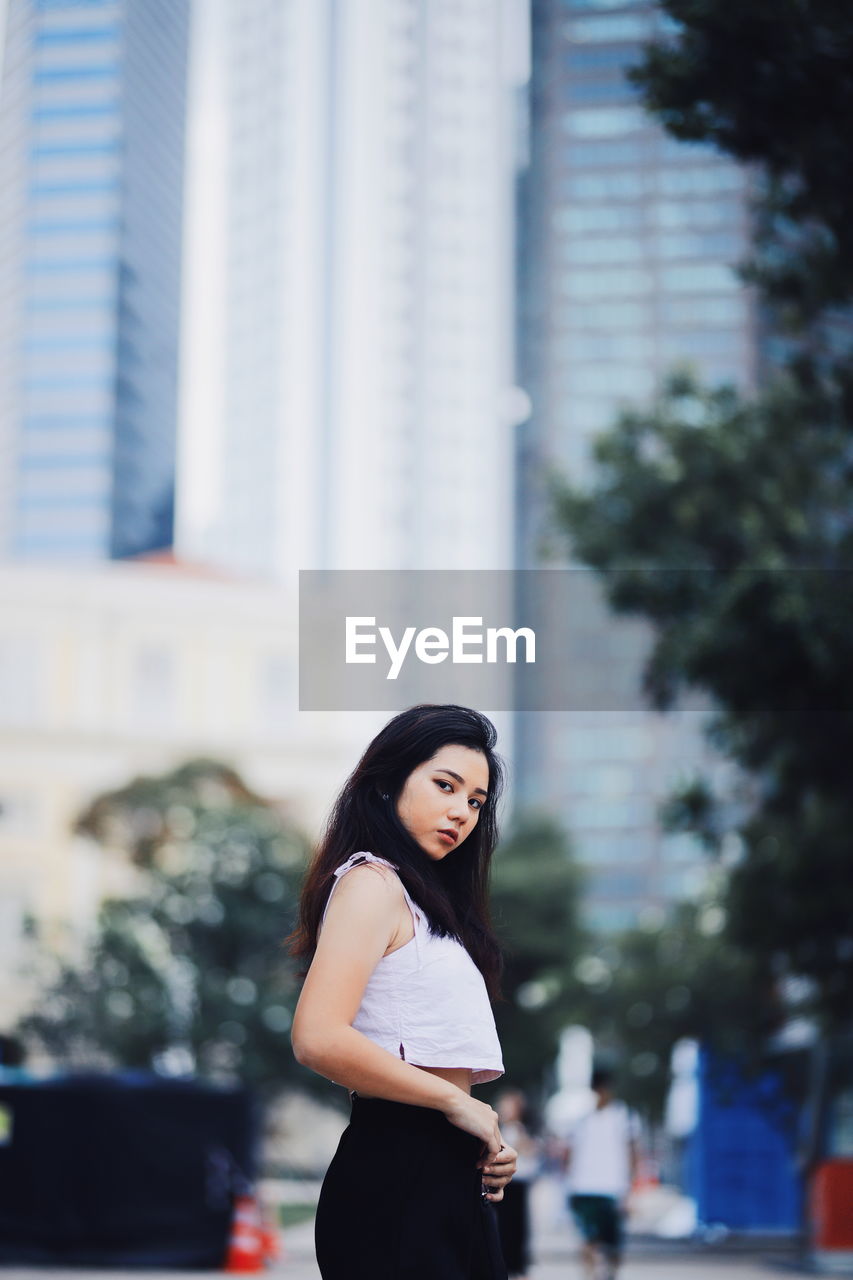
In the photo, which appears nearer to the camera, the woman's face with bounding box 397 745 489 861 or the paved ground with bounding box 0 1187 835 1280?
the woman's face with bounding box 397 745 489 861

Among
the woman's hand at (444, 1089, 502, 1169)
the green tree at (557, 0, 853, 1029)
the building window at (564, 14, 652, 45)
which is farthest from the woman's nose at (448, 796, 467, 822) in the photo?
the building window at (564, 14, 652, 45)

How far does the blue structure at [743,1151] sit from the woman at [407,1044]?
19.4 m

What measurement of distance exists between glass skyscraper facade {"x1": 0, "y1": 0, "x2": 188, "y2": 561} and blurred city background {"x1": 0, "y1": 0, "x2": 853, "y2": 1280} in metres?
0.37

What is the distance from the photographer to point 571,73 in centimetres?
12731

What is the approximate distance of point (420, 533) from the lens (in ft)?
488

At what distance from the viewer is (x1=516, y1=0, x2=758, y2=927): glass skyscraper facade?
11875cm

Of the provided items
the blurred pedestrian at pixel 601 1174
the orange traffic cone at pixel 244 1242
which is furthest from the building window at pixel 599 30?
the blurred pedestrian at pixel 601 1174

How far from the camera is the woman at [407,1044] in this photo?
2342 millimetres

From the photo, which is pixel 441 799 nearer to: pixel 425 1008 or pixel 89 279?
pixel 425 1008

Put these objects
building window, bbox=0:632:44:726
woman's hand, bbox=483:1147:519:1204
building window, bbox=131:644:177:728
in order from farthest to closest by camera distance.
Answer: building window, bbox=131:644:177:728
building window, bbox=0:632:44:726
woman's hand, bbox=483:1147:519:1204

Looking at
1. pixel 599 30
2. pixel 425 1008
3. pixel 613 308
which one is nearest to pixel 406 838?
pixel 425 1008

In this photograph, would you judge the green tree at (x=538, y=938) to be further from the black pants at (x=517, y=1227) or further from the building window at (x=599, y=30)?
the building window at (x=599, y=30)

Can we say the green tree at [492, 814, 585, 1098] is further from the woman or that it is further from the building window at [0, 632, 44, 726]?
the woman

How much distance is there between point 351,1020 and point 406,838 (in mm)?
332
